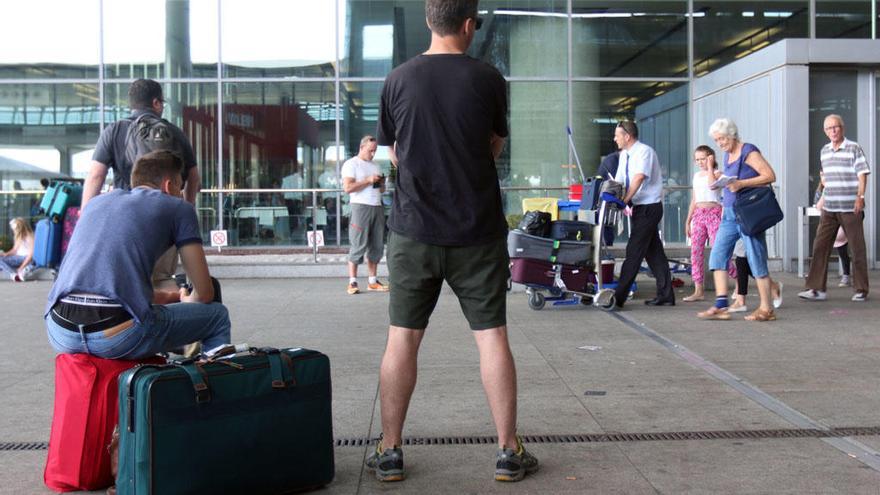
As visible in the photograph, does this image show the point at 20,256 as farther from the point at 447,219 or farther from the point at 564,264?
the point at 447,219

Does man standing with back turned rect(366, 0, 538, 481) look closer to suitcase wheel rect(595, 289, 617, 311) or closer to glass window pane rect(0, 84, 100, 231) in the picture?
suitcase wheel rect(595, 289, 617, 311)

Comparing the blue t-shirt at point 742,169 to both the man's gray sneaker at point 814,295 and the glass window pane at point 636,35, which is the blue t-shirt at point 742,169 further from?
the glass window pane at point 636,35

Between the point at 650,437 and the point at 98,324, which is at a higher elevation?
the point at 98,324

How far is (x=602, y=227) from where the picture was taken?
898 centimetres

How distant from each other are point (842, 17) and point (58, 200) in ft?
43.7

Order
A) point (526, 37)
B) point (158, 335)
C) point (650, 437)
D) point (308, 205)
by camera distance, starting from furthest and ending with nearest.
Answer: point (526, 37) → point (308, 205) → point (650, 437) → point (158, 335)

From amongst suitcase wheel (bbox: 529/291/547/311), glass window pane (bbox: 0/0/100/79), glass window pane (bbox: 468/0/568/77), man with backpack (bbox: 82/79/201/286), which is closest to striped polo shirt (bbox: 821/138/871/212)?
suitcase wheel (bbox: 529/291/547/311)

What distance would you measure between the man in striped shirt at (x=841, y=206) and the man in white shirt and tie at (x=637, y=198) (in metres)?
1.68

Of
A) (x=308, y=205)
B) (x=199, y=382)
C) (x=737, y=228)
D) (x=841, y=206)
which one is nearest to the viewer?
(x=199, y=382)

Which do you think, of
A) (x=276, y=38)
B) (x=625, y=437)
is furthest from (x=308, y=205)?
(x=625, y=437)

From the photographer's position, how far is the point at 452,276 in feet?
12.5

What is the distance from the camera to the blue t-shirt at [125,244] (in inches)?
148

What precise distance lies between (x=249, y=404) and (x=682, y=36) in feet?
50.2

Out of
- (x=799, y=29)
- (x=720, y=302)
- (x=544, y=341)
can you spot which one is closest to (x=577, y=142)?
(x=799, y=29)
